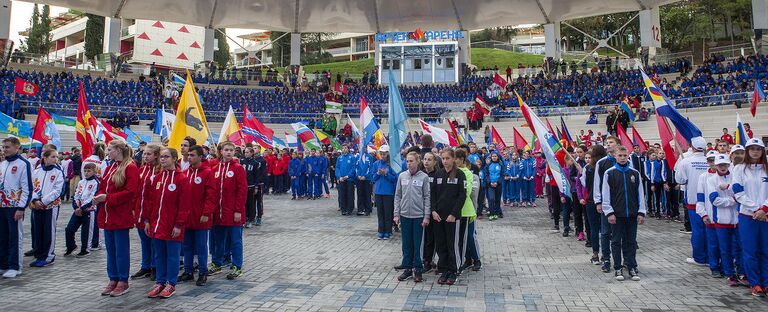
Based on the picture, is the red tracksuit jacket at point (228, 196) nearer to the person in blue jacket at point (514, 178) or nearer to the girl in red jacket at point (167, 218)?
the girl in red jacket at point (167, 218)

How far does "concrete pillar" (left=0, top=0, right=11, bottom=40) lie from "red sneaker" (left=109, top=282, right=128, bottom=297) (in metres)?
34.7

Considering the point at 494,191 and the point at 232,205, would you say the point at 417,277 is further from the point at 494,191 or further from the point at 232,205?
the point at 494,191

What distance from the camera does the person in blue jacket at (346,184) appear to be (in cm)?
1363

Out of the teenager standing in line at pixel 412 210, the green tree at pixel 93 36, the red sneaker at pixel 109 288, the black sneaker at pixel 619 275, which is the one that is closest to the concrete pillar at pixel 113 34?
the green tree at pixel 93 36

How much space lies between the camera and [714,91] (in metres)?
24.7

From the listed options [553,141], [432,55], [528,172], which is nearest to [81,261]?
[553,141]

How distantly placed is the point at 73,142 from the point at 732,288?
27.9 m

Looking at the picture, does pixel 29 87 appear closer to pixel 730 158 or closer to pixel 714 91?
pixel 730 158

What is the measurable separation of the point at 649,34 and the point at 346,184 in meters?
29.4

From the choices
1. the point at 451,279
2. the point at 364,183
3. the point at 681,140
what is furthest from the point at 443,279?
the point at 364,183

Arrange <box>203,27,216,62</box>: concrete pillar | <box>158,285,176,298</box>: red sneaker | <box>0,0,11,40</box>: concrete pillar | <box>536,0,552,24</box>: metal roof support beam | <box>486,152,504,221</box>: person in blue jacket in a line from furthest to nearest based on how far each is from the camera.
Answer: <box>203,27,216,62</box>: concrete pillar
<box>536,0,552,24</box>: metal roof support beam
<box>0,0,11,40</box>: concrete pillar
<box>486,152,504,221</box>: person in blue jacket
<box>158,285,176,298</box>: red sneaker

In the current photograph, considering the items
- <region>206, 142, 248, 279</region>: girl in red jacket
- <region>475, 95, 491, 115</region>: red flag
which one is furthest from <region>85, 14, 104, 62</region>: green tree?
<region>206, 142, 248, 279</region>: girl in red jacket

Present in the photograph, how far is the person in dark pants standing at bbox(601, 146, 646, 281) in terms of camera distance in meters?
6.49

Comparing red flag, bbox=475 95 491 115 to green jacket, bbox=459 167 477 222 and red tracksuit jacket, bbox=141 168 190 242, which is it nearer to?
green jacket, bbox=459 167 477 222
